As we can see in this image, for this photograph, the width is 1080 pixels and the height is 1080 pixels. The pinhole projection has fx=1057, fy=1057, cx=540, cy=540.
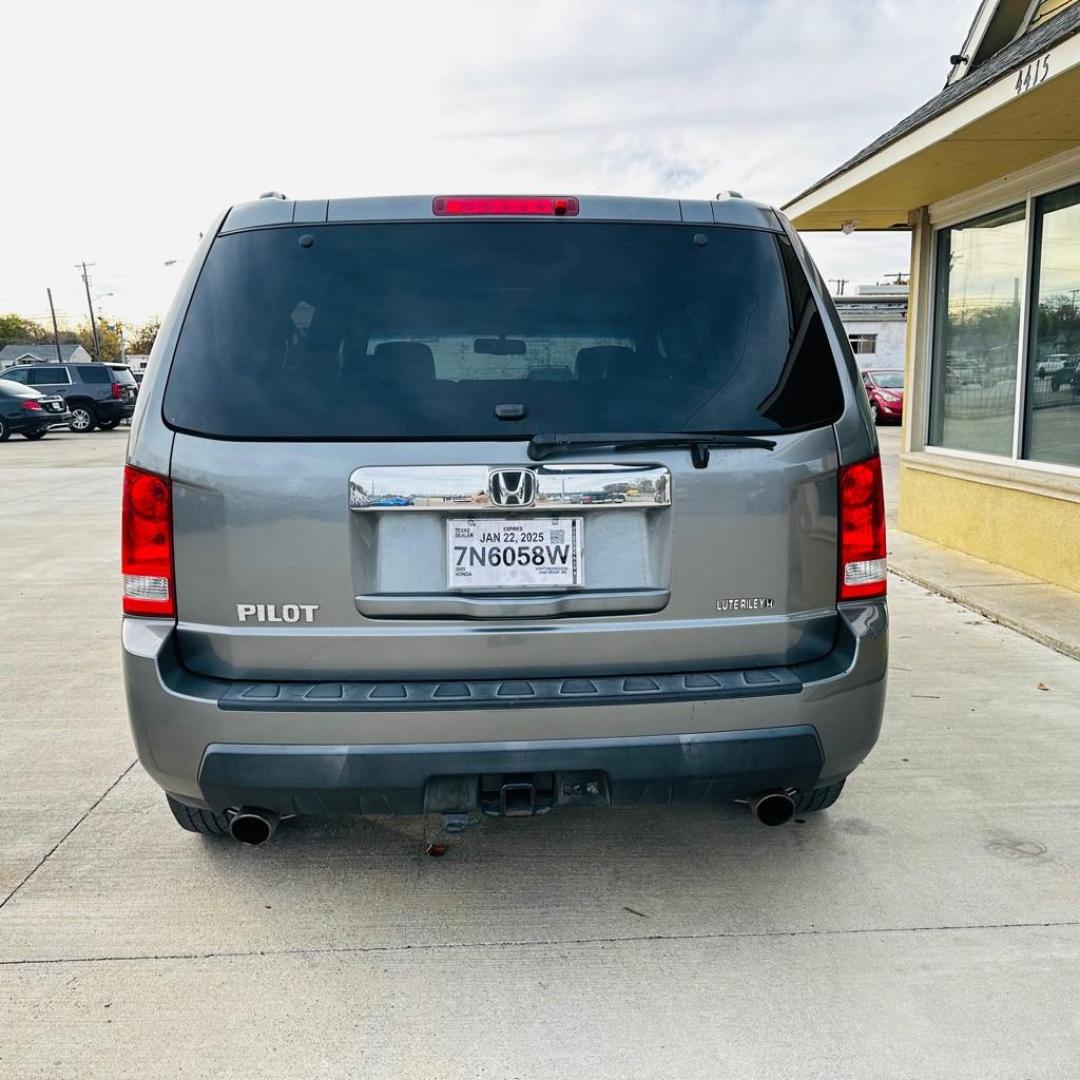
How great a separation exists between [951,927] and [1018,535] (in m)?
5.25

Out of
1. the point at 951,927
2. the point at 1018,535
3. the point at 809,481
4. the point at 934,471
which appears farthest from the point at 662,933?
the point at 934,471

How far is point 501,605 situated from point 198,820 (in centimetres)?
137

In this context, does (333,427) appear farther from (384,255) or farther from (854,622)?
(854,622)

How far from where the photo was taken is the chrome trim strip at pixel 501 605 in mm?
2621

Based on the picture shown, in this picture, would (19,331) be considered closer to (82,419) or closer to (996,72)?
(82,419)

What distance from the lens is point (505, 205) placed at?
2826 mm

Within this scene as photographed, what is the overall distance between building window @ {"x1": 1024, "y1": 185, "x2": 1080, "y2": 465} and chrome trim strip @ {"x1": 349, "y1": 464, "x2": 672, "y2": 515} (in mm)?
5733

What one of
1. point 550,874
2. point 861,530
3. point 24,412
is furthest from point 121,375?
point 861,530

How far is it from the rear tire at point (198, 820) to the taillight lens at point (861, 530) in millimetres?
1946

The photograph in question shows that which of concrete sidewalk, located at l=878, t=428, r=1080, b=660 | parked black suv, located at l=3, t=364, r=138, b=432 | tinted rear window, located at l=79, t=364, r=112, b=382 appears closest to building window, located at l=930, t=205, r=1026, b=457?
concrete sidewalk, located at l=878, t=428, r=1080, b=660

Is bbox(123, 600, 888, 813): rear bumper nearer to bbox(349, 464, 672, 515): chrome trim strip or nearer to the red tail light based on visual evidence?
bbox(349, 464, 672, 515): chrome trim strip

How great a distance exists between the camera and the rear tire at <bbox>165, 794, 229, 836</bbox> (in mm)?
3211

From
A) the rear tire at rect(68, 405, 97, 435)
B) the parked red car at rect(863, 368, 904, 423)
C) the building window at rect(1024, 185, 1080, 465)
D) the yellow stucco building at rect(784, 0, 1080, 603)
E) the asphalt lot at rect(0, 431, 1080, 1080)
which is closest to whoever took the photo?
the asphalt lot at rect(0, 431, 1080, 1080)

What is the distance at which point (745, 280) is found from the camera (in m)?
2.83
